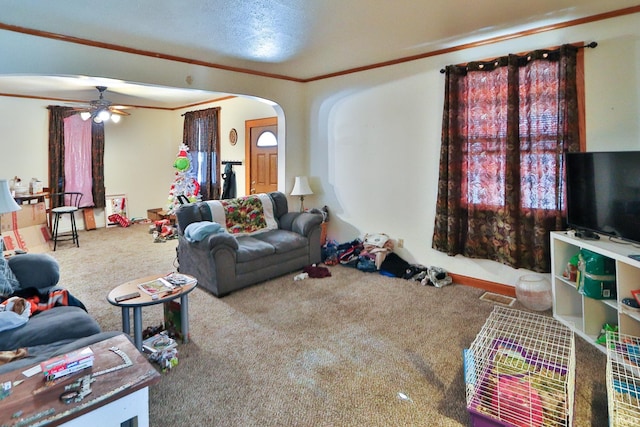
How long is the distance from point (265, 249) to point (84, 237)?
4252 millimetres

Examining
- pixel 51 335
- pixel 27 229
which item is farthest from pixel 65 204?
pixel 51 335

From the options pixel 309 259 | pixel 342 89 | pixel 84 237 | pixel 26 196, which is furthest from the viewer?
pixel 84 237

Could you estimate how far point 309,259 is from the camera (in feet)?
14.8

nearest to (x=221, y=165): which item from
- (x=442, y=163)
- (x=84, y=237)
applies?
(x=84, y=237)

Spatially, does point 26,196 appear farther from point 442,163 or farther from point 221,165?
point 442,163

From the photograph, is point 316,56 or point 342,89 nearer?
point 316,56

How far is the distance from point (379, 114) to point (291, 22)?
1771 mm

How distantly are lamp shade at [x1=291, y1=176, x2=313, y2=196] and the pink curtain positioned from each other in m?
4.43

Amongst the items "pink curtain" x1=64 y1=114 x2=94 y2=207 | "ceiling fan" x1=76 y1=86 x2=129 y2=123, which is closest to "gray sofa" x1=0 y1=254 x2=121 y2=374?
"ceiling fan" x1=76 y1=86 x2=129 y2=123

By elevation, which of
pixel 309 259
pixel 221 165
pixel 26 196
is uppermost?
pixel 221 165

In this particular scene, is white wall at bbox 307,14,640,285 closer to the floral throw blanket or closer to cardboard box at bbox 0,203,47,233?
the floral throw blanket

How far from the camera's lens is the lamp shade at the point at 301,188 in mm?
5031

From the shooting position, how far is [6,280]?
2.38 metres

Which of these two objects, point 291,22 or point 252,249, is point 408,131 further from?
point 252,249
